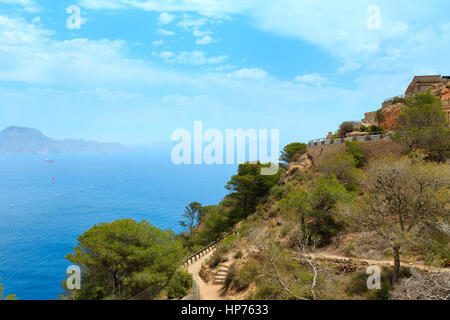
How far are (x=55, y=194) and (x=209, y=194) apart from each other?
235 feet

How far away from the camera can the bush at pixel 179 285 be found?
12.0 metres

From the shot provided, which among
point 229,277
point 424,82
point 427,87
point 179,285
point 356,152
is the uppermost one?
point 424,82

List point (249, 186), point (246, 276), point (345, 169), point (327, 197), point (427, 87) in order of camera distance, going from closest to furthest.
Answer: point (246, 276) → point (327, 197) → point (345, 169) → point (249, 186) → point (427, 87)

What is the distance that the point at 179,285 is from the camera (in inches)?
482

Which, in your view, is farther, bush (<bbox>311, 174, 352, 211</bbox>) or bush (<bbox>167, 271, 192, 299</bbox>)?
bush (<bbox>311, 174, 352, 211</bbox>)

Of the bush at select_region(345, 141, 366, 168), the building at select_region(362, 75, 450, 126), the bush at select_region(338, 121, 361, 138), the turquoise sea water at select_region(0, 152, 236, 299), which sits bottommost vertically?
the turquoise sea water at select_region(0, 152, 236, 299)

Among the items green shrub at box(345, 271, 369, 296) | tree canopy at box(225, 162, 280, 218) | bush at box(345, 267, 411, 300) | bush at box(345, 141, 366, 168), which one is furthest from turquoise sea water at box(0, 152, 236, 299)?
bush at box(345, 141, 366, 168)

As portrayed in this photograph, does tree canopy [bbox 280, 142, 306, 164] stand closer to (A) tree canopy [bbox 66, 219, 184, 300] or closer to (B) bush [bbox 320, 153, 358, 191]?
(B) bush [bbox 320, 153, 358, 191]

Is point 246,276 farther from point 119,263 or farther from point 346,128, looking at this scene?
point 346,128

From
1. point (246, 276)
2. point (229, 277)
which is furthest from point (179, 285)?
point (246, 276)

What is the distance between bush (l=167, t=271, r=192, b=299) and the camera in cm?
1200

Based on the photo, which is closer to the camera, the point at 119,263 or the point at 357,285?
the point at 357,285
